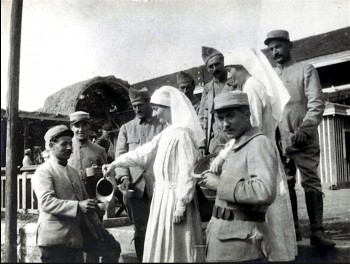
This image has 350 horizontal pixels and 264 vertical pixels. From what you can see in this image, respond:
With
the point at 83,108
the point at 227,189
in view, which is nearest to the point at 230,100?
the point at 227,189

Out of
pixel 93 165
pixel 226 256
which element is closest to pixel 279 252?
pixel 226 256

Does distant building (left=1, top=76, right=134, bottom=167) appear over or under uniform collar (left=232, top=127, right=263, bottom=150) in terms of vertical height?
over

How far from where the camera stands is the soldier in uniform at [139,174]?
13.5 ft

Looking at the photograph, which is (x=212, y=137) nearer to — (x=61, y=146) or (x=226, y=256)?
(x=61, y=146)

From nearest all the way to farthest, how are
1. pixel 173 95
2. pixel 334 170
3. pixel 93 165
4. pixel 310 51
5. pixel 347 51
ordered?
pixel 173 95, pixel 93 165, pixel 347 51, pixel 334 170, pixel 310 51

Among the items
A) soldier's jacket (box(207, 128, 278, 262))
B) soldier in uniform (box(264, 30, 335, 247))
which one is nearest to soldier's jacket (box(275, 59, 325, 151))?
soldier in uniform (box(264, 30, 335, 247))

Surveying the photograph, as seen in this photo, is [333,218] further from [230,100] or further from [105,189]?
[230,100]

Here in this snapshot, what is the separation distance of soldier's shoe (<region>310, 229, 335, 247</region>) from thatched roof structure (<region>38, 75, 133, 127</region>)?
4.31 metres

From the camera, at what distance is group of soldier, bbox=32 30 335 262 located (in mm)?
2377

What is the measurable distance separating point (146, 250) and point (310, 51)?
823 centimetres

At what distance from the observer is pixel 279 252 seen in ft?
9.24

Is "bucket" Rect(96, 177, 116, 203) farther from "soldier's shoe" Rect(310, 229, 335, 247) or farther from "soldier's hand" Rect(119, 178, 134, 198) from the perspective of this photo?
"soldier's shoe" Rect(310, 229, 335, 247)

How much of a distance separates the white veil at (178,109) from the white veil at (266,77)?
1.88 feet

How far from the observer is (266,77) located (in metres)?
3.40
